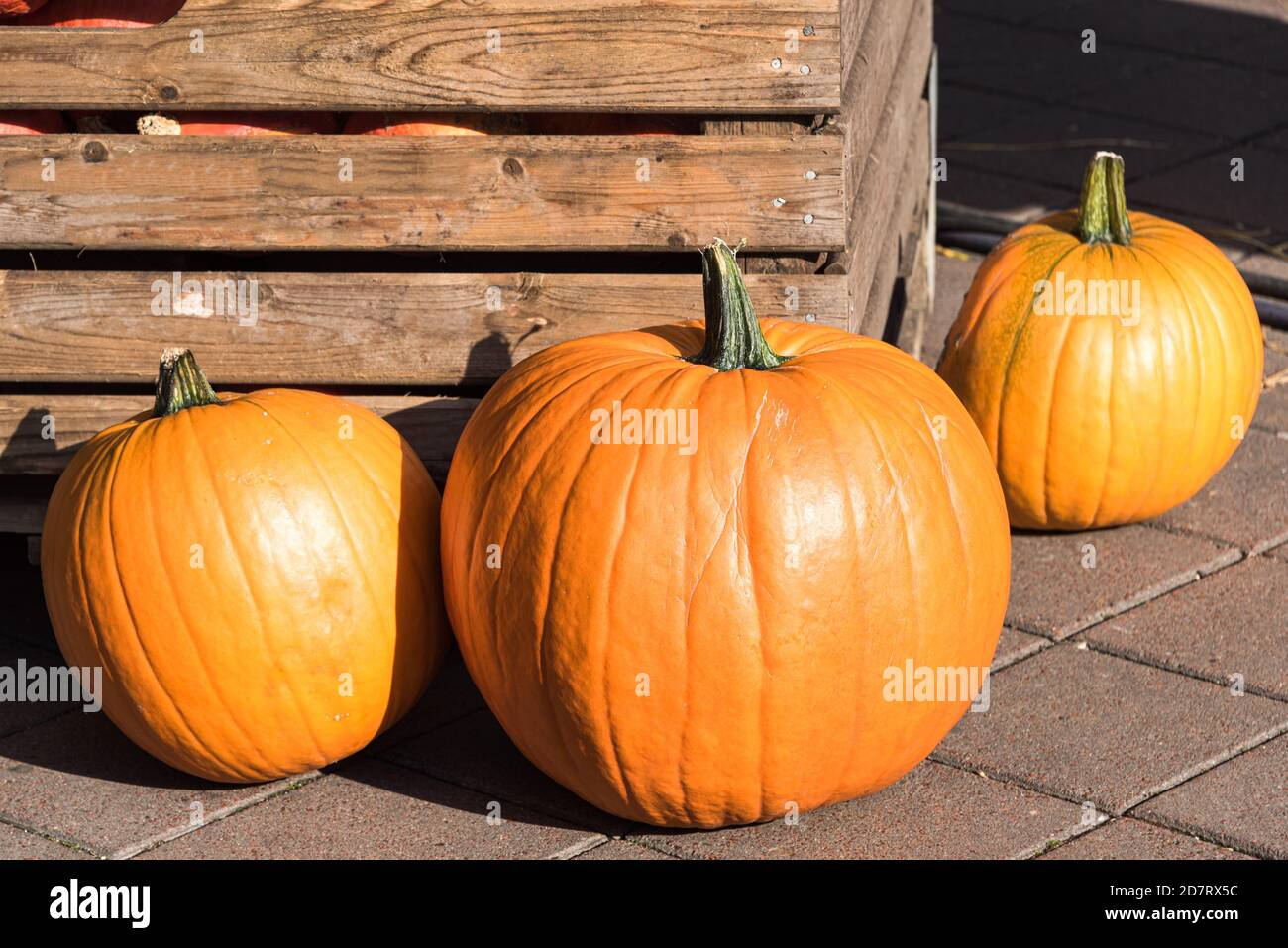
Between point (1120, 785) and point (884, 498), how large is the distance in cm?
68

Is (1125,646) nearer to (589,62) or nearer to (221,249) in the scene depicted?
(589,62)

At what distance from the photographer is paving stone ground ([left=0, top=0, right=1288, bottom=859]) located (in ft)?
8.80

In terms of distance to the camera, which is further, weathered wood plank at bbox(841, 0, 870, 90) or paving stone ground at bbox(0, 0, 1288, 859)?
weathered wood plank at bbox(841, 0, 870, 90)

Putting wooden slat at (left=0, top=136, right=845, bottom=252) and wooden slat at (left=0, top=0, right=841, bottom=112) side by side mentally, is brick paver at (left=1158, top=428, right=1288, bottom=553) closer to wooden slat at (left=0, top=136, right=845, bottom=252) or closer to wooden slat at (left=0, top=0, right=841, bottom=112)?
wooden slat at (left=0, top=136, right=845, bottom=252)

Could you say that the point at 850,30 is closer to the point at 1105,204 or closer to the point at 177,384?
the point at 1105,204

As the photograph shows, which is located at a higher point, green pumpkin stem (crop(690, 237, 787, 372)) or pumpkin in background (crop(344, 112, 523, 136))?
pumpkin in background (crop(344, 112, 523, 136))

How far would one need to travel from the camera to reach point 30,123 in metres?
3.29

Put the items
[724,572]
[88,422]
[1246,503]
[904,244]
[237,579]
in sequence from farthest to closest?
[904,244]
[1246,503]
[88,422]
[237,579]
[724,572]

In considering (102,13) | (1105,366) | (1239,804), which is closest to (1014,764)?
(1239,804)

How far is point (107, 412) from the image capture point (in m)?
3.39

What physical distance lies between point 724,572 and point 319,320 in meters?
1.17

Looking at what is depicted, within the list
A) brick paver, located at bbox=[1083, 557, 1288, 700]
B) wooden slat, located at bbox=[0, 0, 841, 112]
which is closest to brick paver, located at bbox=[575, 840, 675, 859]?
brick paver, located at bbox=[1083, 557, 1288, 700]

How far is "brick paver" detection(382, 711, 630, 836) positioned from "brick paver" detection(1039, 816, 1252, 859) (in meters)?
0.74

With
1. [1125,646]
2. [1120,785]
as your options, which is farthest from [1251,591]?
[1120,785]
